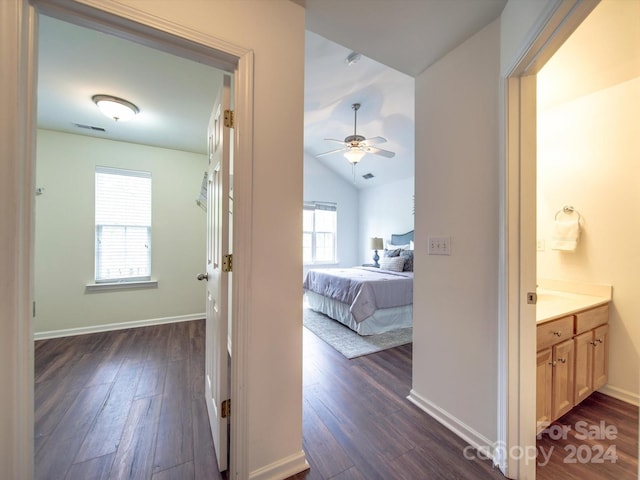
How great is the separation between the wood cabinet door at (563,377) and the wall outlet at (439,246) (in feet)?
2.78

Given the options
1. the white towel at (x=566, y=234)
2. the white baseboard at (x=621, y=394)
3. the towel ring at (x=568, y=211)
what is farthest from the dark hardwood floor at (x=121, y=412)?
the towel ring at (x=568, y=211)

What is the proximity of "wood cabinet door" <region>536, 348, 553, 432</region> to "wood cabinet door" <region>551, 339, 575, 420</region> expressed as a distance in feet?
0.18

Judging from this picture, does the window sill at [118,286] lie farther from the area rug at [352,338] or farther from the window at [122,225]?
the area rug at [352,338]

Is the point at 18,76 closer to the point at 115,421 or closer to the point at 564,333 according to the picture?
the point at 115,421

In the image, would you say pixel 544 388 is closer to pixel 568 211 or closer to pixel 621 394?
pixel 621 394

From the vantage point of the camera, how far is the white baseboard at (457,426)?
1465 mm

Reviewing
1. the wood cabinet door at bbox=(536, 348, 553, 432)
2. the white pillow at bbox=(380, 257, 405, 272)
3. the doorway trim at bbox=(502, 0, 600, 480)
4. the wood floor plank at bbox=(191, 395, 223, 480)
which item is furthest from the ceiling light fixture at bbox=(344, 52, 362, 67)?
the wood floor plank at bbox=(191, 395, 223, 480)

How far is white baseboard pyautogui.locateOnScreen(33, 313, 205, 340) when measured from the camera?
3.13 metres

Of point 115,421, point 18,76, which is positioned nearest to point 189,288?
point 115,421

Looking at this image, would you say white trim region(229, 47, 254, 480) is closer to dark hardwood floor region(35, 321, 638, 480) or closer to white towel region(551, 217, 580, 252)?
dark hardwood floor region(35, 321, 638, 480)

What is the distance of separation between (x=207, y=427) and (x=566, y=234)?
3.21 metres

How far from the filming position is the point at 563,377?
1.65 metres

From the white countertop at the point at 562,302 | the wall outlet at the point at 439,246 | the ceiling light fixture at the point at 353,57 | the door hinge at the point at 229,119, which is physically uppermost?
the ceiling light fixture at the point at 353,57

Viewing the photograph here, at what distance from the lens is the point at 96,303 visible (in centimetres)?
338
